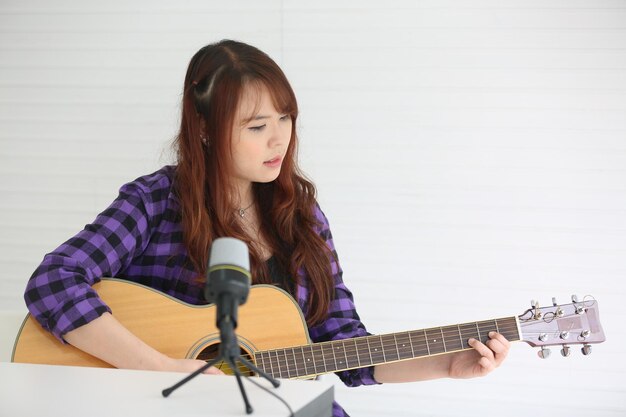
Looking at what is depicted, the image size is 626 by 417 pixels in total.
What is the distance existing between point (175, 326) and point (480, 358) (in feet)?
2.58

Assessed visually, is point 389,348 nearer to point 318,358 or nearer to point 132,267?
point 318,358

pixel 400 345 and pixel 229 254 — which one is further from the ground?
pixel 229 254

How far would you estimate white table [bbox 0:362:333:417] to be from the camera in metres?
1.08

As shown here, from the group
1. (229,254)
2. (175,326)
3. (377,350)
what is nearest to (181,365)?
(175,326)

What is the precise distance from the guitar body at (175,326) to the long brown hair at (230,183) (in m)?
0.17

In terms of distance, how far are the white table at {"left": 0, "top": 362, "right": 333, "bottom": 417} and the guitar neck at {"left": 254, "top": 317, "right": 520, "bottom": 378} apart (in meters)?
0.75

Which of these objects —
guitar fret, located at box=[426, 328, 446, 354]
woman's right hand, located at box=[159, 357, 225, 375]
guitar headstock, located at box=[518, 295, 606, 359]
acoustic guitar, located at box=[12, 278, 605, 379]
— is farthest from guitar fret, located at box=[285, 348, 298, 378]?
guitar headstock, located at box=[518, 295, 606, 359]

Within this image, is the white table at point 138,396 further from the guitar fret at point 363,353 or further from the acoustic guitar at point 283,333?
the guitar fret at point 363,353

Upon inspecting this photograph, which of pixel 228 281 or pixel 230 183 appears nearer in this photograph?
pixel 228 281

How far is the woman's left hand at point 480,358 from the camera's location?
1996 millimetres

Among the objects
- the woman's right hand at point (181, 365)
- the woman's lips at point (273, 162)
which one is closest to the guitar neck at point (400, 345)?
the woman's right hand at point (181, 365)

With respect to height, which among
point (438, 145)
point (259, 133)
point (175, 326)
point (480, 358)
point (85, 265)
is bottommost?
point (480, 358)

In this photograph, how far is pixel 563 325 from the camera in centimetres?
202

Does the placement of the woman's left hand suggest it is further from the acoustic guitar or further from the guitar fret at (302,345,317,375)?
the guitar fret at (302,345,317,375)
